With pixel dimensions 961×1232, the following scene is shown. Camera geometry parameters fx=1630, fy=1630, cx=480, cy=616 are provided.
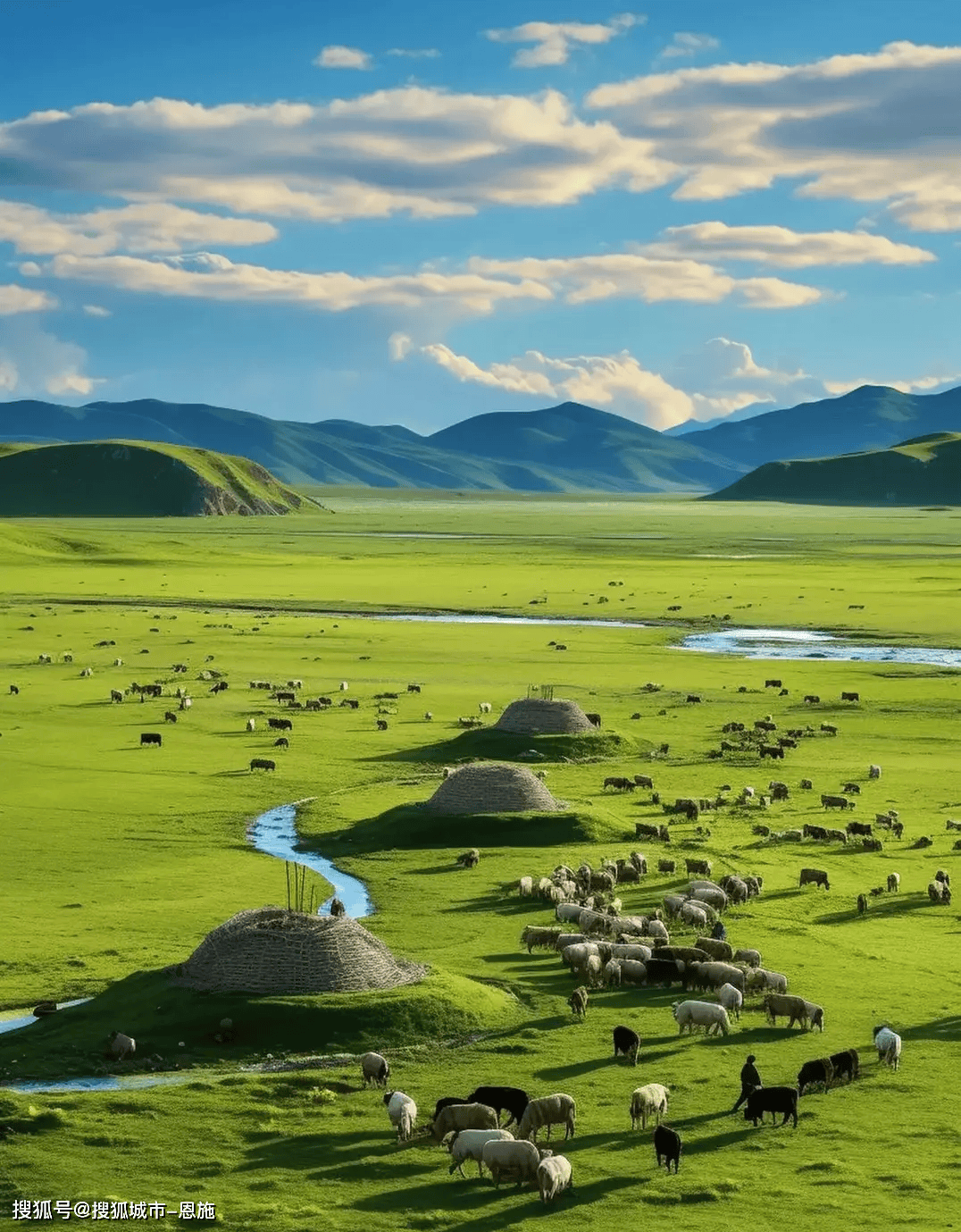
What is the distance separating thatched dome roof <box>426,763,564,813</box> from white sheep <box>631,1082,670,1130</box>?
88.0 ft

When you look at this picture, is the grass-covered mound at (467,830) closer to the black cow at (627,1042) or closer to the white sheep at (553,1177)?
the black cow at (627,1042)

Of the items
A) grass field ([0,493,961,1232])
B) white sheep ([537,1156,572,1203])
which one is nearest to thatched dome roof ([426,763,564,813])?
grass field ([0,493,961,1232])

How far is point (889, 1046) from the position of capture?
3183 cm

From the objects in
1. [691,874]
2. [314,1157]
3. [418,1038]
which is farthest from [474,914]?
[314,1157]

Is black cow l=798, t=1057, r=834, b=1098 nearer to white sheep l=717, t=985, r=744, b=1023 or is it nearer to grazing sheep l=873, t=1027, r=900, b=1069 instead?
grazing sheep l=873, t=1027, r=900, b=1069

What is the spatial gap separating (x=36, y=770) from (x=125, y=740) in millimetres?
8051

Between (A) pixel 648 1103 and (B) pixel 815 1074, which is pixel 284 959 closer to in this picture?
(A) pixel 648 1103

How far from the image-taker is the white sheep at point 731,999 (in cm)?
3519

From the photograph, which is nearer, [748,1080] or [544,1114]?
[544,1114]

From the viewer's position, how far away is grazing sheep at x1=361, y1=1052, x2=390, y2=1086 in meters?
30.9

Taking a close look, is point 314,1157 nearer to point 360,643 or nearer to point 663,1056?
point 663,1056

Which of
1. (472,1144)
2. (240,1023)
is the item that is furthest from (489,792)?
(472,1144)

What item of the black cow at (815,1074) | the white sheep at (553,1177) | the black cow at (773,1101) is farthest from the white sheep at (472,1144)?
the black cow at (815,1074)

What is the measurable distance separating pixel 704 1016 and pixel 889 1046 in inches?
156
